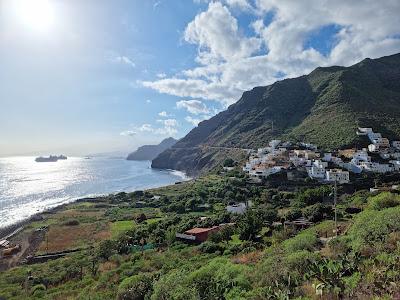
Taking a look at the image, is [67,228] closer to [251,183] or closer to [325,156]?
[251,183]

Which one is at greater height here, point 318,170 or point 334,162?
point 334,162

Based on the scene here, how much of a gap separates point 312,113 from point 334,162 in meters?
47.0

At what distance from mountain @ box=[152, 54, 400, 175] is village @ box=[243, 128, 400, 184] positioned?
5517 millimetres

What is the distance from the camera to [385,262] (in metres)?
12.4

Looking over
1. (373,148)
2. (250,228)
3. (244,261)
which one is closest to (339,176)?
(373,148)

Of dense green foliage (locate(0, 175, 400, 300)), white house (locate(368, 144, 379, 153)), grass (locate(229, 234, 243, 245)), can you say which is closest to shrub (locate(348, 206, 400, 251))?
dense green foliage (locate(0, 175, 400, 300))

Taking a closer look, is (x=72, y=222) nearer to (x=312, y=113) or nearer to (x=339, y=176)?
(x=339, y=176)

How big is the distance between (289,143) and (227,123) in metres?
74.3

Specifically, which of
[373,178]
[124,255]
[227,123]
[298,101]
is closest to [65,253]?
[124,255]

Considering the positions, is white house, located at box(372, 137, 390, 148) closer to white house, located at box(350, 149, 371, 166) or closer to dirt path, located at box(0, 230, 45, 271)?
white house, located at box(350, 149, 371, 166)

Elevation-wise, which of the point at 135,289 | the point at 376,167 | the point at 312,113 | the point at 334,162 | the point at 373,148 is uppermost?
the point at 312,113

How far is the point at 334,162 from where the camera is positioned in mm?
68062

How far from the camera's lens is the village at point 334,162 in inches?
Result: 2495

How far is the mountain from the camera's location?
297 ft
